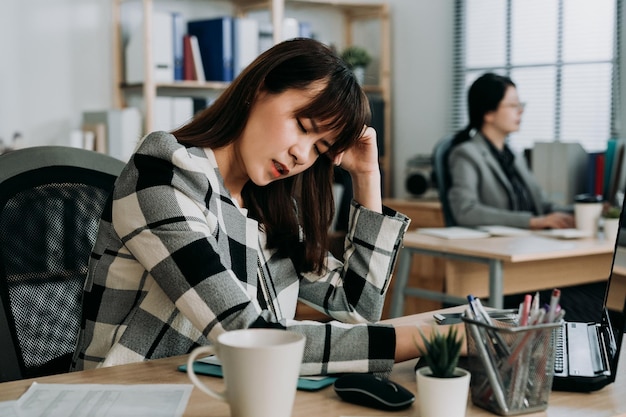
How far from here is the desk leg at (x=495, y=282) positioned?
2695mm

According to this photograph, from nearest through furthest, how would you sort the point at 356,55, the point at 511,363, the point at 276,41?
the point at 511,363, the point at 276,41, the point at 356,55

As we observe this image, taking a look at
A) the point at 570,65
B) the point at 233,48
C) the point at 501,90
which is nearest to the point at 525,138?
the point at 570,65

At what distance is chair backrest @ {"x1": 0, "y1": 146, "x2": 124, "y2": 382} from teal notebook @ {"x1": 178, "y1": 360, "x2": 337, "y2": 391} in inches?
14.2

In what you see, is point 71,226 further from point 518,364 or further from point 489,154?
point 489,154

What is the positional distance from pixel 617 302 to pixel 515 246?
5.42ft

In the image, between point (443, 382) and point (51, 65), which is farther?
point (51, 65)

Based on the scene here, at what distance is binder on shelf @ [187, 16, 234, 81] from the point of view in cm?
411

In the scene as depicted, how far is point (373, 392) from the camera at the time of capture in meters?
0.99

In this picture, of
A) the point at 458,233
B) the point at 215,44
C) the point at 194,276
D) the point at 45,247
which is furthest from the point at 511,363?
the point at 215,44

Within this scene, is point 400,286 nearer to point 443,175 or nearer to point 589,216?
point 443,175

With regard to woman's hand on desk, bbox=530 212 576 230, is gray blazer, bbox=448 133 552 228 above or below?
above

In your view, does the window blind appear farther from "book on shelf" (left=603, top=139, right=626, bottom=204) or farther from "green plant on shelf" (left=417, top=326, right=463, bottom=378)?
"green plant on shelf" (left=417, top=326, right=463, bottom=378)

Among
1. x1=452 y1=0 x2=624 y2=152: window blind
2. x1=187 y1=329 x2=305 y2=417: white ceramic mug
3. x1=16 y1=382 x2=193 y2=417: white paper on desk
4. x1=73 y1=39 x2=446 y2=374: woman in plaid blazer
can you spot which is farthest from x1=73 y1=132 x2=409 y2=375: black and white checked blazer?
x1=452 y1=0 x2=624 y2=152: window blind

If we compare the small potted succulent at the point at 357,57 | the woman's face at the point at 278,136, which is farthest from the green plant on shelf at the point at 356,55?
the woman's face at the point at 278,136
